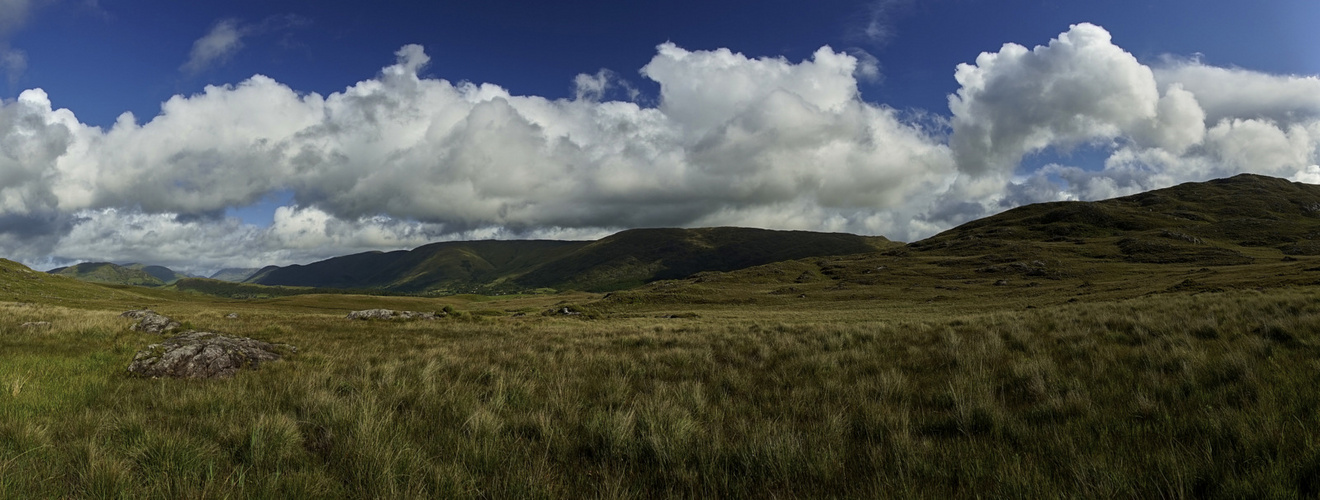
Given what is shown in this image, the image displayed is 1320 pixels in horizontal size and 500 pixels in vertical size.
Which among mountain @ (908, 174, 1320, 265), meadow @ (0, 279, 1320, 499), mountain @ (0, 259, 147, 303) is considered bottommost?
meadow @ (0, 279, 1320, 499)

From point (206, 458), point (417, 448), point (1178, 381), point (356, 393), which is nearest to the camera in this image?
point (206, 458)

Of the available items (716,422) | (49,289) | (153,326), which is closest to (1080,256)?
(716,422)

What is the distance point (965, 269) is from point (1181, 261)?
37.1 meters

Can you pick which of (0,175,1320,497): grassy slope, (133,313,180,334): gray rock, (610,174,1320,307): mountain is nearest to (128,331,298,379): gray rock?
(0,175,1320,497): grassy slope

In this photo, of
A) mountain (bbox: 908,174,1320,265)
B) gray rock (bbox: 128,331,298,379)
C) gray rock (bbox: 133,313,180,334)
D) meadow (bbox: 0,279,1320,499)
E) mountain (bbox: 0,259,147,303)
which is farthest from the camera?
mountain (bbox: 908,174,1320,265)

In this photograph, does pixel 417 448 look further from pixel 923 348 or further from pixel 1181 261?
pixel 1181 261

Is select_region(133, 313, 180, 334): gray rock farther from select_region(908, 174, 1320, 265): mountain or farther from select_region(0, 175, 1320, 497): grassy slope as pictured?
select_region(908, 174, 1320, 265): mountain

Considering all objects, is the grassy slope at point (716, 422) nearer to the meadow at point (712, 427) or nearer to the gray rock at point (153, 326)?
the meadow at point (712, 427)

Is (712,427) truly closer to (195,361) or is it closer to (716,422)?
(716,422)

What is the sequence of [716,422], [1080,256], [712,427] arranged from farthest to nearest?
[1080,256]
[716,422]
[712,427]

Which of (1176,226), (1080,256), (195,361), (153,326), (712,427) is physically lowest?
(712,427)

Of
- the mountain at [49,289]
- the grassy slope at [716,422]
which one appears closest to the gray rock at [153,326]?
the grassy slope at [716,422]

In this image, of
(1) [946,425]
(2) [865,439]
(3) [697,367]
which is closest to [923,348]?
(3) [697,367]

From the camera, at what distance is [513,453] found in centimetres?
466
